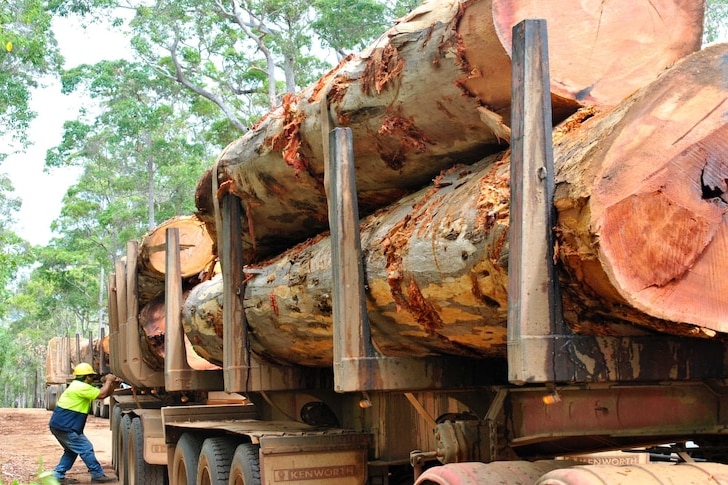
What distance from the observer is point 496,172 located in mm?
3652

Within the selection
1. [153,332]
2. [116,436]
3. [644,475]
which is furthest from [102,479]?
[644,475]

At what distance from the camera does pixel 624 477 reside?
2.75 meters

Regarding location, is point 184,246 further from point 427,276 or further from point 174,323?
point 427,276

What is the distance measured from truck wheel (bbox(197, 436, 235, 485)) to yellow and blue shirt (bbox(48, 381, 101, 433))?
5924 millimetres

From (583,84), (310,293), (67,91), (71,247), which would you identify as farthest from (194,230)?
(71,247)

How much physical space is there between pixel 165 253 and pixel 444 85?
6142 mm

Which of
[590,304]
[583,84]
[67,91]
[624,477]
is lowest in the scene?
[624,477]

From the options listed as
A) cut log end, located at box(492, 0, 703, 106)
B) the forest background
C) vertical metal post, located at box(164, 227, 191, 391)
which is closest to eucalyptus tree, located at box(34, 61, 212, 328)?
the forest background

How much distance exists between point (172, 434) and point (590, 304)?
20.7 ft

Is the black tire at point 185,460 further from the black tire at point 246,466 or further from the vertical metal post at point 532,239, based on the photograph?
the vertical metal post at point 532,239

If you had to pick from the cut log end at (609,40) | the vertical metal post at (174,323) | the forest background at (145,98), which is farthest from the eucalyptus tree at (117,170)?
the cut log end at (609,40)

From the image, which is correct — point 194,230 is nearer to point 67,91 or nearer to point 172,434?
point 172,434

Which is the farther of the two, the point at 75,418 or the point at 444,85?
the point at 75,418

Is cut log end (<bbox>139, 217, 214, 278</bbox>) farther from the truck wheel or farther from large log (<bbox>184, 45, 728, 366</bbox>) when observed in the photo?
large log (<bbox>184, 45, 728, 366</bbox>)
